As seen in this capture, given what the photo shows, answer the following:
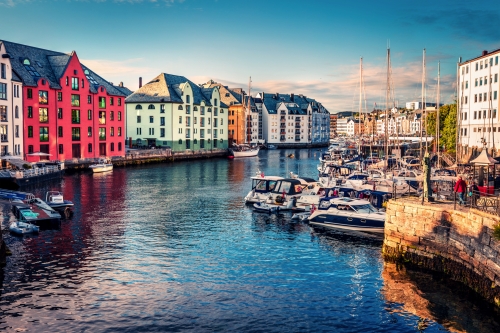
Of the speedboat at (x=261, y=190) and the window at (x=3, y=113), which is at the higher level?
the window at (x=3, y=113)

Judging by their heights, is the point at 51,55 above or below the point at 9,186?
above

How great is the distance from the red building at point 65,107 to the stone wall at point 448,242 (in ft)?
227

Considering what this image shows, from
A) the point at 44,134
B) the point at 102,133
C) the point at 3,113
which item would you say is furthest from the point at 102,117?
the point at 3,113

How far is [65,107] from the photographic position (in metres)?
89.8

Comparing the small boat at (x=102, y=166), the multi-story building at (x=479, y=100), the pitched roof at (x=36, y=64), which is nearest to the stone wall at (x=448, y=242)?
the multi-story building at (x=479, y=100)

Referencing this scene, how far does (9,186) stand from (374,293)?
5118cm

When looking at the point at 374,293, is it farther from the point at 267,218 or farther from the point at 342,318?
the point at 267,218

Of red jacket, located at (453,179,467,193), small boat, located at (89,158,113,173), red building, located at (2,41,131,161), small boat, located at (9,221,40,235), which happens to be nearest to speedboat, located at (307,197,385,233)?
red jacket, located at (453,179,467,193)

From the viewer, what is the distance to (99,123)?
9869 centimetres

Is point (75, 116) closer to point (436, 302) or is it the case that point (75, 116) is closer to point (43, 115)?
point (43, 115)

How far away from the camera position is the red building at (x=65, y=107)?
82.9m

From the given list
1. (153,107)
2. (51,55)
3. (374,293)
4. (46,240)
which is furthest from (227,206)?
(153,107)

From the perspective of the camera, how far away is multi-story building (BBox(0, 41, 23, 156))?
7288cm

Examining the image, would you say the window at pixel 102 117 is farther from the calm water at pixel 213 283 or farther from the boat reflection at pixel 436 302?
the boat reflection at pixel 436 302
